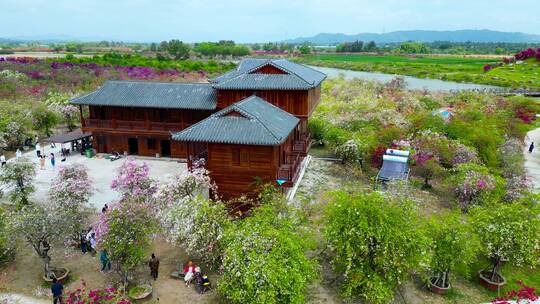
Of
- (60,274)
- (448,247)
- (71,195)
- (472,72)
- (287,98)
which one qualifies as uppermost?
(287,98)

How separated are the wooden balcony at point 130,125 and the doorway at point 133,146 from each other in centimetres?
147

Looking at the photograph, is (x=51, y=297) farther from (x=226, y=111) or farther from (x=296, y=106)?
(x=296, y=106)

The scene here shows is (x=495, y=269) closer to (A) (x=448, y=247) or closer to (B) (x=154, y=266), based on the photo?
(A) (x=448, y=247)

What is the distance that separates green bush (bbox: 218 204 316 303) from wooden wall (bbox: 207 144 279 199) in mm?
5651

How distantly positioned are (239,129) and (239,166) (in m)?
1.90

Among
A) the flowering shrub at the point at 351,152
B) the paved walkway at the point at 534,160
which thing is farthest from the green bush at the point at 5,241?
the paved walkway at the point at 534,160

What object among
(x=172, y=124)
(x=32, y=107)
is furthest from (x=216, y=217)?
(x=32, y=107)

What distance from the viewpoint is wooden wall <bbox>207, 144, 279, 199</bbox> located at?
798 inches

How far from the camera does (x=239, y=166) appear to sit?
67.7ft

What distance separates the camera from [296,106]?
27.5m

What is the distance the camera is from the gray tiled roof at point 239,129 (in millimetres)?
19594

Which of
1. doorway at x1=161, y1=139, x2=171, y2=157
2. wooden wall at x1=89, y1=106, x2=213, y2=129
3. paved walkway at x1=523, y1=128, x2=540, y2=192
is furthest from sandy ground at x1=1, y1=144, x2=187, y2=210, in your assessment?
paved walkway at x1=523, y1=128, x2=540, y2=192

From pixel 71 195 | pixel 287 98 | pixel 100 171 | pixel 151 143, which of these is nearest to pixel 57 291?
pixel 71 195

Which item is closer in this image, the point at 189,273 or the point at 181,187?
the point at 189,273
